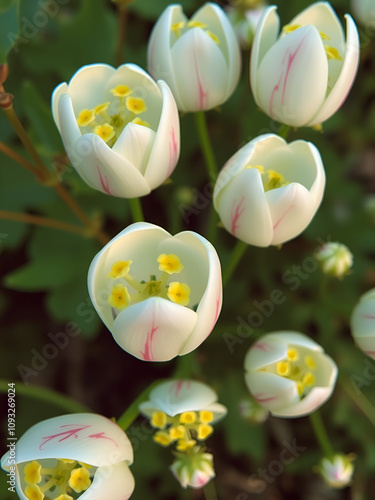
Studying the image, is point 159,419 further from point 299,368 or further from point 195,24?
point 195,24

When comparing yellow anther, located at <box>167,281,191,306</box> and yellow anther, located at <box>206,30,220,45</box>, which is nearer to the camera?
yellow anther, located at <box>167,281,191,306</box>

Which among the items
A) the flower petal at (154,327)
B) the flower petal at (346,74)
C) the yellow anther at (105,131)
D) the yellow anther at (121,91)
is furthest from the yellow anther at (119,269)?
the flower petal at (346,74)

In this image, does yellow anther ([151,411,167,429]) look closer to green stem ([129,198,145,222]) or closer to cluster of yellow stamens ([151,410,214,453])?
cluster of yellow stamens ([151,410,214,453])

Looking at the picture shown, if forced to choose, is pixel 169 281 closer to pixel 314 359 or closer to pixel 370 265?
pixel 314 359

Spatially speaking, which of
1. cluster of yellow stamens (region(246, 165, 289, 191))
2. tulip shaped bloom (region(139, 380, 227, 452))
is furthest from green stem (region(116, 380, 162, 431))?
cluster of yellow stamens (region(246, 165, 289, 191))

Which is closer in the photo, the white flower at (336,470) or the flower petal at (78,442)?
the flower petal at (78,442)

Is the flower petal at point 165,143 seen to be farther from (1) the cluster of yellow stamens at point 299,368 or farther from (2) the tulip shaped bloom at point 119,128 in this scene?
(1) the cluster of yellow stamens at point 299,368

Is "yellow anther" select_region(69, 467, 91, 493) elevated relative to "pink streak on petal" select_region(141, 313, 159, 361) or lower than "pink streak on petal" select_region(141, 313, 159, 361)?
lower
